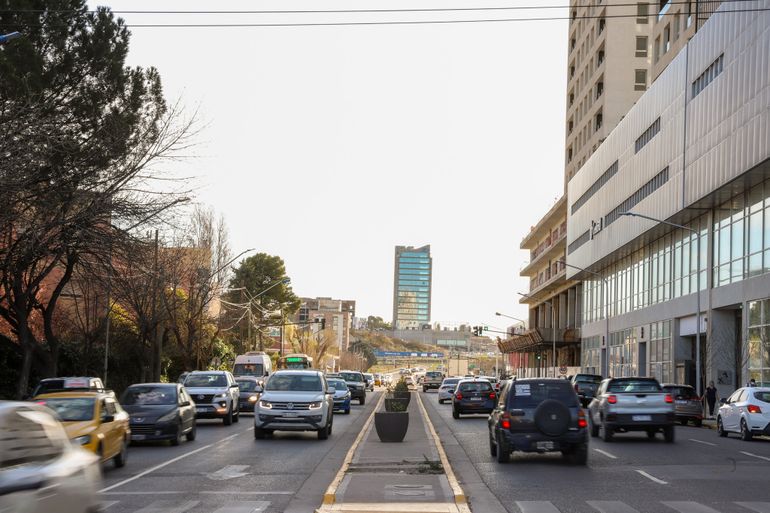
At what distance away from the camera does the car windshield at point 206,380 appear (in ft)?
113

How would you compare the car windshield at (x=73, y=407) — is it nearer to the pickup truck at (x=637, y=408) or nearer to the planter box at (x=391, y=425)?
the planter box at (x=391, y=425)

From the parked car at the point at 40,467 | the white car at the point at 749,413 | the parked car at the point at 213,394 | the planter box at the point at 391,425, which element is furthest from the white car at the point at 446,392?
the parked car at the point at 40,467

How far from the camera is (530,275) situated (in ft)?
409

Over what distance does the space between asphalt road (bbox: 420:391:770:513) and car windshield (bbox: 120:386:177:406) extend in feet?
23.5

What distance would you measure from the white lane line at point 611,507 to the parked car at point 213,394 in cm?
2129

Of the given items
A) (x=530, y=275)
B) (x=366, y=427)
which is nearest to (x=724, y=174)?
(x=366, y=427)

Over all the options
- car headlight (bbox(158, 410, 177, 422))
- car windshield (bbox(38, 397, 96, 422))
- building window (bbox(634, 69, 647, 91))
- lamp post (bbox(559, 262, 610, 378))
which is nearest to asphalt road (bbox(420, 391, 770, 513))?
car headlight (bbox(158, 410, 177, 422))

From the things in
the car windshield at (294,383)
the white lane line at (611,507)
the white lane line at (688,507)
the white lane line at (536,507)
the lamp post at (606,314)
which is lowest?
the white lane line at (536,507)

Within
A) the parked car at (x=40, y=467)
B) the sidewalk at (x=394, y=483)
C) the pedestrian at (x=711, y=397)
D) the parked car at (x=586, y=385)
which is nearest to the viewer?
the parked car at (x=40, y=467)

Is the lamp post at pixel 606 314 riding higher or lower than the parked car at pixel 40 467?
higher

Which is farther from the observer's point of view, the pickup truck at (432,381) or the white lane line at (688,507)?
the pickup truck at (432,381)

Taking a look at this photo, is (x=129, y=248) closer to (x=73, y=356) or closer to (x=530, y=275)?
(x=73, y=356)

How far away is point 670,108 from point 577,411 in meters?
37.7

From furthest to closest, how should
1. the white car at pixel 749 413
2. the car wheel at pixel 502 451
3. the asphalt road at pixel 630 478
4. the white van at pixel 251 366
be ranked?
the white van at pixel 251 366 < the white car at pixel 749 413 < the car wheel at pixel 502 451 < the asphalt road at pixel 630 478
